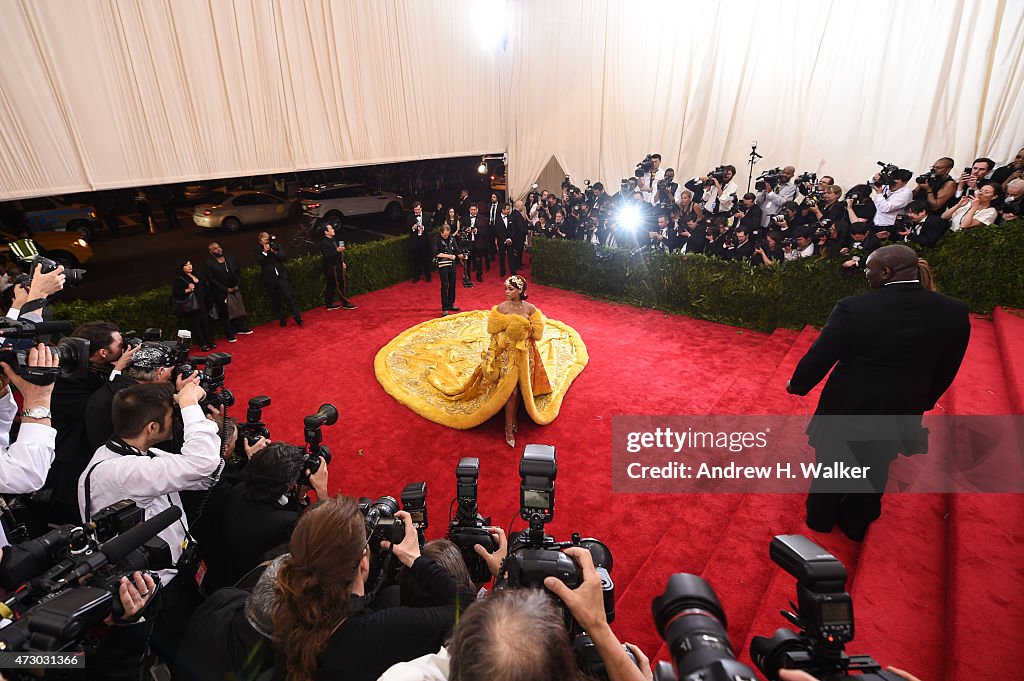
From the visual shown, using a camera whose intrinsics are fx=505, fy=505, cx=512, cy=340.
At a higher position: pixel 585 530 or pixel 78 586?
pixel 78 586

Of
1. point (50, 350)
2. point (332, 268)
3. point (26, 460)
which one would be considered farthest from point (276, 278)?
point (26, 460)

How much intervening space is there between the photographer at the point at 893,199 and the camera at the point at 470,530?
7843mm

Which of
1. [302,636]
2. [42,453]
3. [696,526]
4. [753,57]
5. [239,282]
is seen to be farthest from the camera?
[753,57]

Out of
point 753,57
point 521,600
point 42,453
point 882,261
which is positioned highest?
point 753,57

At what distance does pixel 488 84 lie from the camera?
43.6 ft

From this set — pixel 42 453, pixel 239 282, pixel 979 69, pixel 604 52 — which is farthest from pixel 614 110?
pixel 42 453

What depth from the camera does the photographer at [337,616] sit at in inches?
62.0

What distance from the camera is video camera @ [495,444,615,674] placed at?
159cm

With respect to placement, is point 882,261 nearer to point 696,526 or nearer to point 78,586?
point 696,526

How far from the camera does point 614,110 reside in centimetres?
1219

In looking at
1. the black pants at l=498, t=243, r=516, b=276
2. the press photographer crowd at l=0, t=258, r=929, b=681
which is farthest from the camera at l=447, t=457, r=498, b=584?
the black pants at l=498, t=243, r=516, b=276

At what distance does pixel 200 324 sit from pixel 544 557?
25.8 feet

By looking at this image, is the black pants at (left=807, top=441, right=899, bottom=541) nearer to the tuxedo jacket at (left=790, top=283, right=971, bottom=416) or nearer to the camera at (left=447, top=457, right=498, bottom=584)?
the tuxedo jacket at (left=790, top=283, right=971, bottom=416)

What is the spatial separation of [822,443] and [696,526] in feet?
4.15
